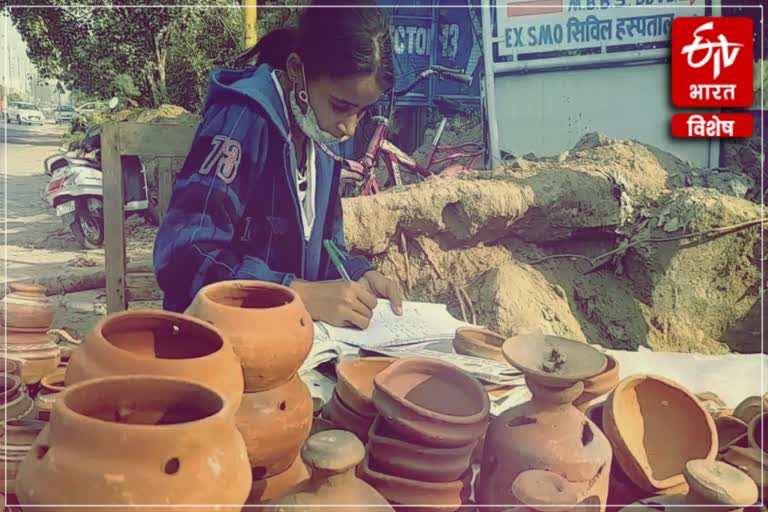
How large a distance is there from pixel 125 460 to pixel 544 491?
31.5 inches

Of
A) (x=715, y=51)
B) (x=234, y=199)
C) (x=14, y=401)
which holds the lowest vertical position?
(x=14, y=401)

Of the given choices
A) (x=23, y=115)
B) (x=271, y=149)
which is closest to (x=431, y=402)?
(x=271, y=149)

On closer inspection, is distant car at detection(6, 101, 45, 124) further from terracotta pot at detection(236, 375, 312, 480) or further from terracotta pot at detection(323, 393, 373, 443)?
terracotta pot at detection(236, 375, 312, 480)

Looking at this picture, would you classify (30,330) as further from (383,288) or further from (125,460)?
(125,460)

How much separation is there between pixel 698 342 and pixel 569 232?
51.1 inches

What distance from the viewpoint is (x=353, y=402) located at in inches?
68.4

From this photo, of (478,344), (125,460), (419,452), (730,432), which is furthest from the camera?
(478,344)

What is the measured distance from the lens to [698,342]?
5.36 metres

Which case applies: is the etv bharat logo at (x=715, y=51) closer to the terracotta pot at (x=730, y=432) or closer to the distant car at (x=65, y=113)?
the terracotta pot at (x=730, y=432)

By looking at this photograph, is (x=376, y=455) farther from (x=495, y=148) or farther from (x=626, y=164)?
(x=495, y=148)

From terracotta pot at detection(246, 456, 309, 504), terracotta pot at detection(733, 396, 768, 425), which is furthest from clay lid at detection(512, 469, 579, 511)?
terracotta pot at detection(733, 396, 768, 425)

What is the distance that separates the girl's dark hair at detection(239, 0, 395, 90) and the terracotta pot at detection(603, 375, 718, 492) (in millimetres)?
1564

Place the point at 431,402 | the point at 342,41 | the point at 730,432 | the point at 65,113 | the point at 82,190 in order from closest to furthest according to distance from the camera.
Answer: the point at 431,402 < the point at 730,432 < the point at 342,41 < the point at 82,190 < the point at 65,113

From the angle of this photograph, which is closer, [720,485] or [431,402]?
[720,485]
